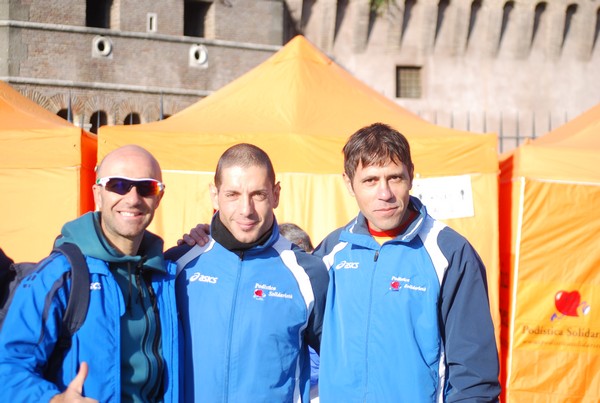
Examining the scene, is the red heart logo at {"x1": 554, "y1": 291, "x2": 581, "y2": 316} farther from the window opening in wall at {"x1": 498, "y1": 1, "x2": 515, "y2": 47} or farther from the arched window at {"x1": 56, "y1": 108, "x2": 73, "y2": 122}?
the window opening in wall at {"x1": 498, "y1": 1, "x2": 515, "y2": 47}

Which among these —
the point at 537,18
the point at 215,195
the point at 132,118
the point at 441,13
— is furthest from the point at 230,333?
the point at 537,18

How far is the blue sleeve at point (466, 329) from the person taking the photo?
2.19 meters

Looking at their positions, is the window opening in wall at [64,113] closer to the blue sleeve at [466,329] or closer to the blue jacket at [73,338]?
the blue jacket at [73,338]

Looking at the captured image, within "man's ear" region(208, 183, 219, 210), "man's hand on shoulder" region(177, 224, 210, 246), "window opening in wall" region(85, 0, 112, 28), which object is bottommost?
"man's hand on shoulder" region(177, 224, 210, 246)

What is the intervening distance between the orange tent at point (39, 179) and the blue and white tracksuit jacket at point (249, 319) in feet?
11.3

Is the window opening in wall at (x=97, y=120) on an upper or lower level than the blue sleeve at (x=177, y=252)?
upper

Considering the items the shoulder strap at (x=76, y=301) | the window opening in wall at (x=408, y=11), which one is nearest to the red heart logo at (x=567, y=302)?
the shoulder strap at (x=76, y=301)

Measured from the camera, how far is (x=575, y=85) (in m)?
18.7

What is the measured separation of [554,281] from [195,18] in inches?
505

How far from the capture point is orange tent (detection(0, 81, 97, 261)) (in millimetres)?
5660

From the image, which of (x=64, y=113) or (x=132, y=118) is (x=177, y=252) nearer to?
(x=64, y=113)

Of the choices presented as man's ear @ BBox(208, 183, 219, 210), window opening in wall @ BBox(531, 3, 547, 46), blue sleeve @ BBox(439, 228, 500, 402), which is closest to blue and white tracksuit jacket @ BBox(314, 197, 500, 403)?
blue sleeve @ BBox(439, 228, 500, 402)

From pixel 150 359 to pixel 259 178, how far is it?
63cm

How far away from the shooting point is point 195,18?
16922mm
